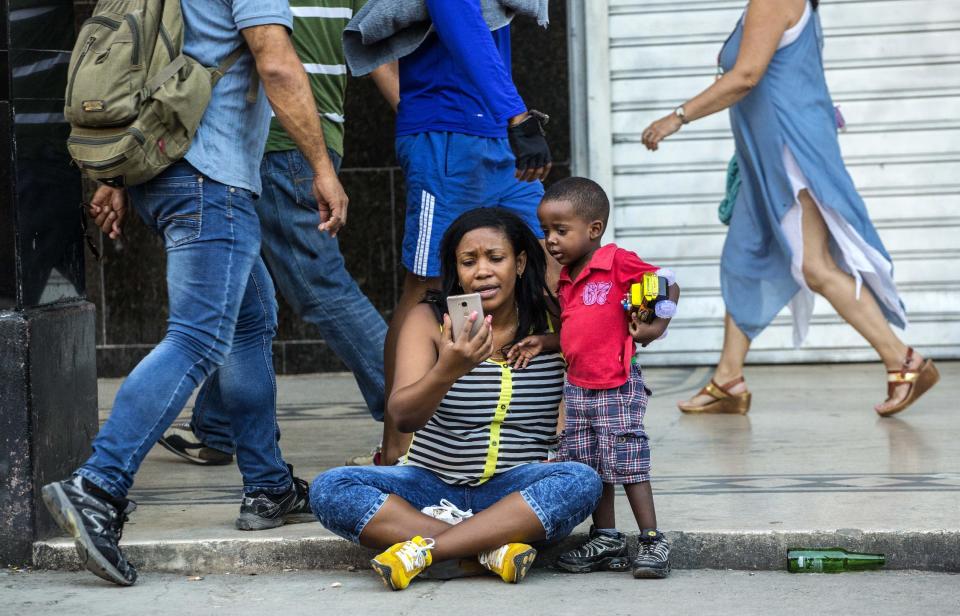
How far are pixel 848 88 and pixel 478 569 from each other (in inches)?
201

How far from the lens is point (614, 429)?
4.09 metres

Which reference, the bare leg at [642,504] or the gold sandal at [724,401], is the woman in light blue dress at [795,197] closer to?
the gold sandal at [724,401]

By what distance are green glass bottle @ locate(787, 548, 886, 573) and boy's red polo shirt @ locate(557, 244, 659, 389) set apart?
653 mm

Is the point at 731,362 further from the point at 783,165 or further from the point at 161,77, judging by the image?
the point at 161,77

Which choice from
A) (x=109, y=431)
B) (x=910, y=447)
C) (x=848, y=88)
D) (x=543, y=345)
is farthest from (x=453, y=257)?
(x=848, y=88)

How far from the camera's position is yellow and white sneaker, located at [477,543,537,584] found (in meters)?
3.96

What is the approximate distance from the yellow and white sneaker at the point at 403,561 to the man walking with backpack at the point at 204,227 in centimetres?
59

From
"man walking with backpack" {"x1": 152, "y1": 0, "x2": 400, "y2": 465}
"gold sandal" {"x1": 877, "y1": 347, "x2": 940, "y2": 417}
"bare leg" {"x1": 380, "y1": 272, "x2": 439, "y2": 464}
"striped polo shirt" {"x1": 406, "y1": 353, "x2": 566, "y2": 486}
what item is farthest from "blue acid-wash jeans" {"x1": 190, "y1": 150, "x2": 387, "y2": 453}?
"gold sandal" {"x1": 877, "y1": 347, "x2": 940, "y2": 417}

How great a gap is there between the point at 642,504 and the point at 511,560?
384 mm

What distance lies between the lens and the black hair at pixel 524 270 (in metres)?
4.24

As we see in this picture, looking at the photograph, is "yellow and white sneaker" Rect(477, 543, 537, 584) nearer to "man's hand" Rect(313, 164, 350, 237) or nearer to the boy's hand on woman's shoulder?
the boy's hand on woman's shoulder

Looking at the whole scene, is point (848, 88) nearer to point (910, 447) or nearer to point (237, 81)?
point (910, 447)

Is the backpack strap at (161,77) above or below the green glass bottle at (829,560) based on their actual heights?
above

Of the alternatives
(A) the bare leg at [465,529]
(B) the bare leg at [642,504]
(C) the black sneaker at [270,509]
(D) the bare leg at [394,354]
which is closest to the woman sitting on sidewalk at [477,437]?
(A) the bare leg at [465,529]
